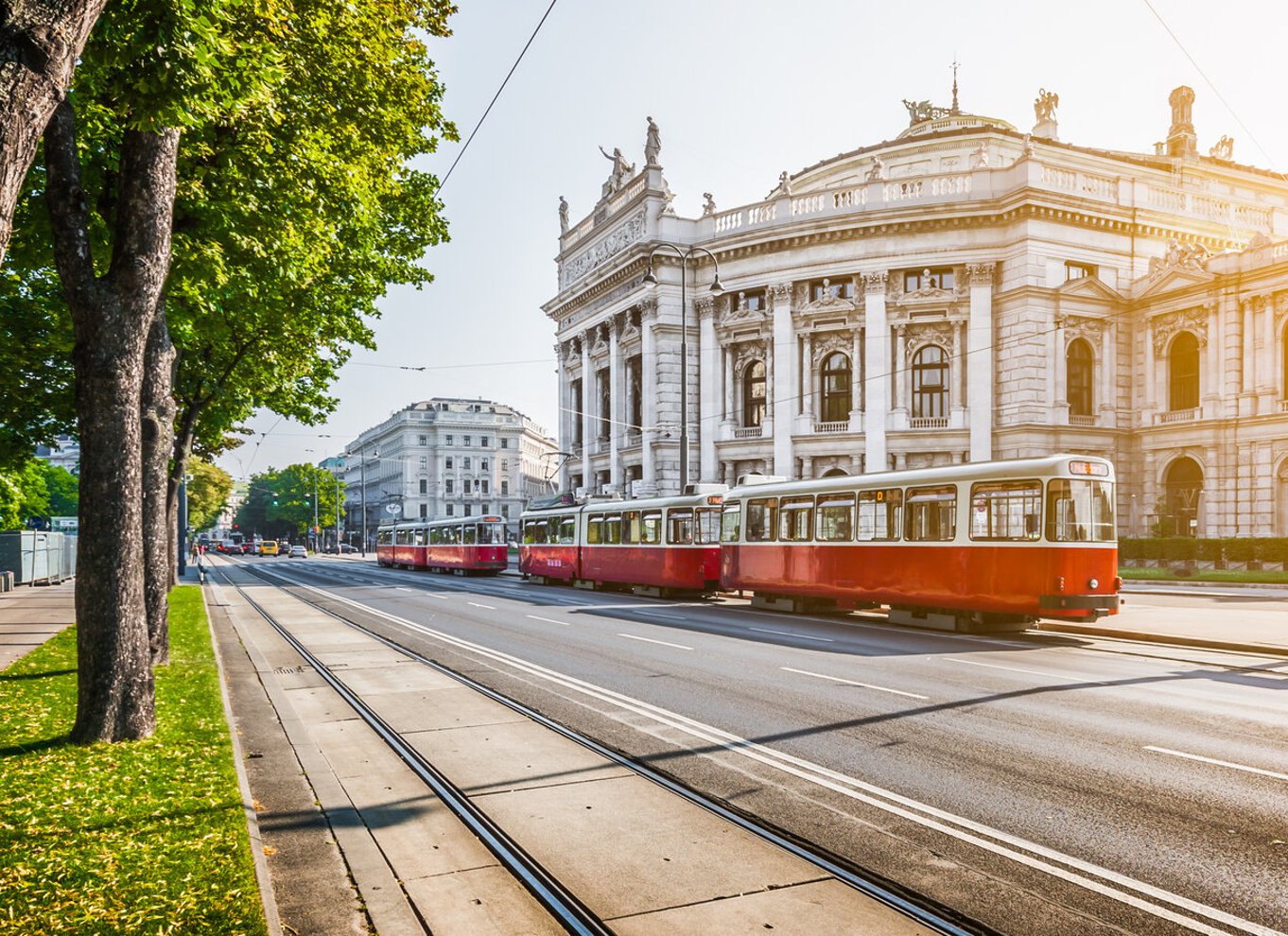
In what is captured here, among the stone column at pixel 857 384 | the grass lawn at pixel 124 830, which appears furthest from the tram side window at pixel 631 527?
the grass lawn at pixel 124 830

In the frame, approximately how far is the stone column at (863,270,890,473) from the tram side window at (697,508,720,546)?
1844 cm

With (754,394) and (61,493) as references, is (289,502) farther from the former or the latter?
(754,394)

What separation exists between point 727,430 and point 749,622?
30.0 m

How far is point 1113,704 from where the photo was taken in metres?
10.8

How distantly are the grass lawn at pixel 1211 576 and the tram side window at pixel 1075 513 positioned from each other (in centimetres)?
1752

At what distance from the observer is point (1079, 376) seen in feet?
147

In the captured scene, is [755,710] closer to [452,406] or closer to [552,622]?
[552,622]

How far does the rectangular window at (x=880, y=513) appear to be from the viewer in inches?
811

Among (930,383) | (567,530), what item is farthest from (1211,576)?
(567,530)

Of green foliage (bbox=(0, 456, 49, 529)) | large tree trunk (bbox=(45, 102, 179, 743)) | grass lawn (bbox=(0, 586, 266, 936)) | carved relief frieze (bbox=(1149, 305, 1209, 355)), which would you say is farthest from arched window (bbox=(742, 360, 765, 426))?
large tree trunk (bbox=(45, 102, 179, 743))

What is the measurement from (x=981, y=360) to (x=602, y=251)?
27.0m

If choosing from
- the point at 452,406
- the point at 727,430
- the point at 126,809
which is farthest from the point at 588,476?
the point at 452,406

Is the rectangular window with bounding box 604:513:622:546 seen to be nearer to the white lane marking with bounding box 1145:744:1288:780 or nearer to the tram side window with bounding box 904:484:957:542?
the tram side window with bounding box 904:484:957:542

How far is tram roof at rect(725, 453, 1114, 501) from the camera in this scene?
57.2 ft
